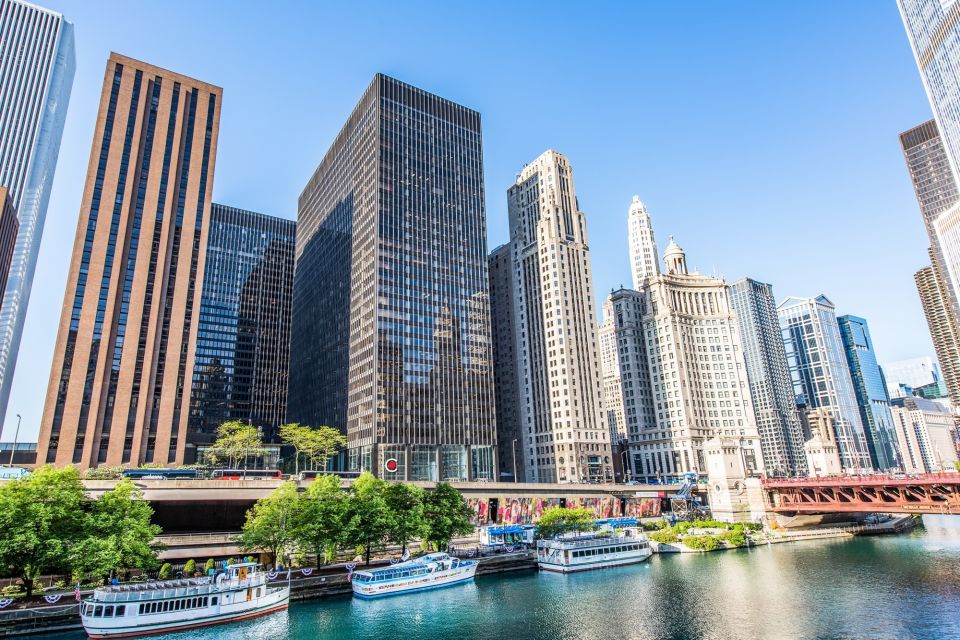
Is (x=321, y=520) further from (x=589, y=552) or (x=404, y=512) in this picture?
(x=589, y=552)

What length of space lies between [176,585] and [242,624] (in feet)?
32.3

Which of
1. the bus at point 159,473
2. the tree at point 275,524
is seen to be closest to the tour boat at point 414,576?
the tree at point 275,524

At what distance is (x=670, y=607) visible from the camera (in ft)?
213

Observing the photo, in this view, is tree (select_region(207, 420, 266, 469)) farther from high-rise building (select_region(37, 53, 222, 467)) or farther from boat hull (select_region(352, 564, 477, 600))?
boat hull (select_region(352, 564, 477, 600))

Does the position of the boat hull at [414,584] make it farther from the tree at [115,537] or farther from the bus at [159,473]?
the bus at [159,473]

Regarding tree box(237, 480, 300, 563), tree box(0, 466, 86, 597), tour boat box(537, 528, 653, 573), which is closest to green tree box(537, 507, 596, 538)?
tour boat box(537, 528, 653, 573)

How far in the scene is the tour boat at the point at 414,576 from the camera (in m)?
75.6

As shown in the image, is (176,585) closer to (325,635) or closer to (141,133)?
(325,635)

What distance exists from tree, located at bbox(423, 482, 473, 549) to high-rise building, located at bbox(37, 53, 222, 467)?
74.6 m

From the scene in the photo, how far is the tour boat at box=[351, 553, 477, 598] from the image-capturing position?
2977 inches

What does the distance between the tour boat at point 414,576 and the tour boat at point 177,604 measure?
10.1 metres

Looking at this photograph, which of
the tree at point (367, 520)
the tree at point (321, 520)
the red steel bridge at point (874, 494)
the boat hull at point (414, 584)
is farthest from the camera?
the red steel bridge at point (874, 494)

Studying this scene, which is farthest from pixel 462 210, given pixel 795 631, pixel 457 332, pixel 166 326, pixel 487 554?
pixel 795 631

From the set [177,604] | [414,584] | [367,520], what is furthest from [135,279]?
[414,584]
